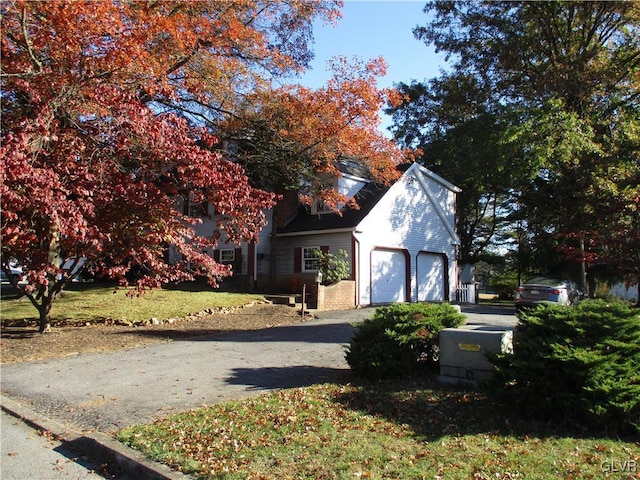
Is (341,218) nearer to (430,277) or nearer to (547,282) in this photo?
(430,277)

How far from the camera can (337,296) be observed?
20562mm

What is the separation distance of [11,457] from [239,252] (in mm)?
20134

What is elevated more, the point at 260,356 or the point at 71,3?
the point at 71,3

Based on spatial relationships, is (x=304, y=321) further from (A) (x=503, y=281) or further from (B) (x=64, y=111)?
(A) (x=503, y=281)

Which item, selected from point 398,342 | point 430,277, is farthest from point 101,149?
point 430,277

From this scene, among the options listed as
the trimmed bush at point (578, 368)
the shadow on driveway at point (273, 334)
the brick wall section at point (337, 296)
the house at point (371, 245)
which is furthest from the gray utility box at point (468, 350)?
the house at point (371, 245)

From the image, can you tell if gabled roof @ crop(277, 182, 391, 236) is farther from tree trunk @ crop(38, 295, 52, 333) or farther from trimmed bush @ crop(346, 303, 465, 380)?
trimmed bush @ crop(346, 303, 465, 380)

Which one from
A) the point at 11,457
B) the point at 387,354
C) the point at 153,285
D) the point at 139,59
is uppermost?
the point at 139,59

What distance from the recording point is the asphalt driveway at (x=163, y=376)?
706 centimetres

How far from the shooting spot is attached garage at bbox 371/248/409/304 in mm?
23016

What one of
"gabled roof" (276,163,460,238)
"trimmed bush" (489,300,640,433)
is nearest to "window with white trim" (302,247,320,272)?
"gabled roof" (276,163,460,238)

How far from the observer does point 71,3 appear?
877 centimetres

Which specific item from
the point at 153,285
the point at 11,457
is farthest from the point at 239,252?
the point at 11,457

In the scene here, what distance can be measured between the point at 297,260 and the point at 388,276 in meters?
4.31
